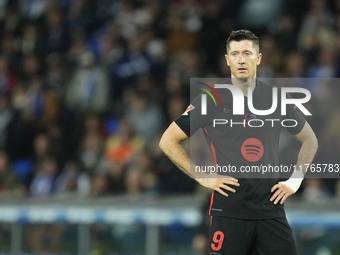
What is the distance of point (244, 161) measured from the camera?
339 centimetres

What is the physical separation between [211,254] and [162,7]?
20.1 feet

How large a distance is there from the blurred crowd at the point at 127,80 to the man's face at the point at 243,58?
2969mm

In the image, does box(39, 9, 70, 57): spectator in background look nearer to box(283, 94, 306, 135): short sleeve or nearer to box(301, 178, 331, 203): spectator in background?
box(301, 178, 331, 203): spectator in background

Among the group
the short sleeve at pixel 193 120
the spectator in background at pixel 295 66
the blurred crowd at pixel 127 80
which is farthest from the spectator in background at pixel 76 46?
the short sleeve at pixel 193 120

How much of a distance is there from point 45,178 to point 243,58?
5027 mm

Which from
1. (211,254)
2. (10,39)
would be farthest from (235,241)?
(10,39)

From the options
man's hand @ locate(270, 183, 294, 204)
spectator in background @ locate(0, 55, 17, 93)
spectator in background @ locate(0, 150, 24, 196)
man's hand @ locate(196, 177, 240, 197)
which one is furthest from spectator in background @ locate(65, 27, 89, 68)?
man's hand @ locate(270, 183, 294, 204)

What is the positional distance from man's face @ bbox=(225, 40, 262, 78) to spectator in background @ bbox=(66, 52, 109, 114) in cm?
497

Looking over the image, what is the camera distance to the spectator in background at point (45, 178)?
770 centimetres

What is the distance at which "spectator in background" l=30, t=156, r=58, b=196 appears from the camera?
7.70 meters

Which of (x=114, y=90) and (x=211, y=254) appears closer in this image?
(x=211, y=254)

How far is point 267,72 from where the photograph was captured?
732 centimetres

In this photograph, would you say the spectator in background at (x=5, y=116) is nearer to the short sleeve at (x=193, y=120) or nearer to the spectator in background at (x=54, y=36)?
the spectator in background at (x=54, y=36)

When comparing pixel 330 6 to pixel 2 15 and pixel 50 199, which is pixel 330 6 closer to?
pixel 50 199
